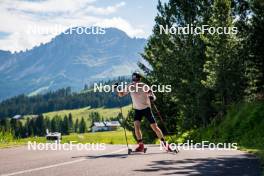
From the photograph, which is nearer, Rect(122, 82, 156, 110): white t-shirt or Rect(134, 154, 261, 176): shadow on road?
Rect(134, 154, 261, 176): shadow on road

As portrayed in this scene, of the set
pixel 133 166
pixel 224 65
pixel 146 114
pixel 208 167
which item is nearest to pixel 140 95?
pixel 146 114

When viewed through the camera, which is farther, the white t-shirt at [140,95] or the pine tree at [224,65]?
the pine tree at [224,65]

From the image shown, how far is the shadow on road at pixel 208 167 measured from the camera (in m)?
9.72

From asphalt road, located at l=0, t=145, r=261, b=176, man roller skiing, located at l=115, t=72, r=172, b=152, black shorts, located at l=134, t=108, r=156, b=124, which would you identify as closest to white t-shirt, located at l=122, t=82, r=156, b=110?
man roller skiing, located at l=115, t=72, r=172, b=152

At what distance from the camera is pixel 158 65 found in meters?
48.0

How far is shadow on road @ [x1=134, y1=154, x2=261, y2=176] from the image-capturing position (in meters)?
9.72

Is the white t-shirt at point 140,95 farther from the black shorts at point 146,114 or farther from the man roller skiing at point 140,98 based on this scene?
the black shorts at point 146,114

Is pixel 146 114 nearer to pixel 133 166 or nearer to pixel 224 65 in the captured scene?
pixel 133 166

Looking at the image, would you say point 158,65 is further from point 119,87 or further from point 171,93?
point 119,87

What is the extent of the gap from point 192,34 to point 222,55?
8.01 m

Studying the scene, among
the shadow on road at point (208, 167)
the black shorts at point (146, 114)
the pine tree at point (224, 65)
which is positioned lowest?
the shadow on road at point (208, 167)

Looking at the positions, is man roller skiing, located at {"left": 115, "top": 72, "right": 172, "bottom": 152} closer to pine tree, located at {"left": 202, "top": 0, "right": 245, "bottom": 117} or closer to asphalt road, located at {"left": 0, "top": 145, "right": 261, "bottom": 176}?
asphalt road, located at {"left": 0, "top": 145, "right": 261, "bottom": 176}

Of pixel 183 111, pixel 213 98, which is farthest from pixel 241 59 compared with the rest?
pixel 183 111

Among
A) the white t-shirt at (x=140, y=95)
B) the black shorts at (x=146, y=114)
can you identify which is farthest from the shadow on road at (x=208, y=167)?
the white t-shirt at (x=140, y=95)
